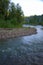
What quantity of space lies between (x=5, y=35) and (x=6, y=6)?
38334 millimetres

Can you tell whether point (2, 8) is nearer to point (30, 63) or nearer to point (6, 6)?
point (6, 6)

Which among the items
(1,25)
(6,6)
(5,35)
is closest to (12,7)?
(6,6)

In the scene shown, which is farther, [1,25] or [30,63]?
[1,25]

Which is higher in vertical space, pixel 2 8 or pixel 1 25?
pixel 2 8

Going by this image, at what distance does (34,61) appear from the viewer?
14289 millimetres

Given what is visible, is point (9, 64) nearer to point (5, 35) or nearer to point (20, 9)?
point (5, 35)

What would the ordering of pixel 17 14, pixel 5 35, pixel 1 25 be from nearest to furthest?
pixel 5 35
pixel 1 25
pixel 17 14

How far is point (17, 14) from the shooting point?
82875 mm

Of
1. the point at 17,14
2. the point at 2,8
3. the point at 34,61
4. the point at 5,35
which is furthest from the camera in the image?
the point at 17,14

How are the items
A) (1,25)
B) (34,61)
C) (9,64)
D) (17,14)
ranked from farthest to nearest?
(17,14) → (1,25) → (34,61) → (9,64)

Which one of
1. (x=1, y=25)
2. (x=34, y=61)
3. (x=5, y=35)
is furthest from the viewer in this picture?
(x=1, y=25)

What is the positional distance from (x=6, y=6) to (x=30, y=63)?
5987 cm

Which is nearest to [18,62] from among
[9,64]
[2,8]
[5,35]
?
[9,64]

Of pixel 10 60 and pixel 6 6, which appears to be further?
pixel 6 6
